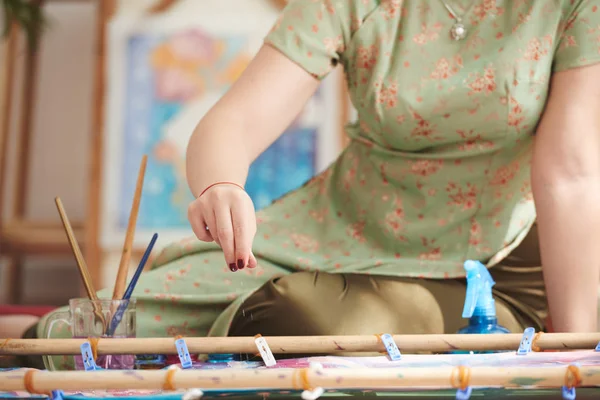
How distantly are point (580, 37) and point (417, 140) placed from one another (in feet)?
0.78

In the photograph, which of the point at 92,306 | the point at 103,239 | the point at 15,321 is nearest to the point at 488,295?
the point at 92,306

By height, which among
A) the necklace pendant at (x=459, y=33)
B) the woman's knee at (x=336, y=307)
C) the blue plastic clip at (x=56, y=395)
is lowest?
the blue plastic clip at (x=56, y=395)

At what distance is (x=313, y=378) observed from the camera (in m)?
0.56

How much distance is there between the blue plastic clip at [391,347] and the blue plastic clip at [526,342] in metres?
0.11

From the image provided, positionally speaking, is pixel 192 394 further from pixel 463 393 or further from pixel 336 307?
pixel 336 307

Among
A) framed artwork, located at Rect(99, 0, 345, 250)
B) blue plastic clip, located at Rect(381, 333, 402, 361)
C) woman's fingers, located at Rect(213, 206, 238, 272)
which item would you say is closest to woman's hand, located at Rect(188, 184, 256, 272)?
woman's fingers, located at Rect(213, 206, 238, 272)

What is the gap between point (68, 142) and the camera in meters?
3.51

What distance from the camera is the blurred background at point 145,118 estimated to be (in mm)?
3160

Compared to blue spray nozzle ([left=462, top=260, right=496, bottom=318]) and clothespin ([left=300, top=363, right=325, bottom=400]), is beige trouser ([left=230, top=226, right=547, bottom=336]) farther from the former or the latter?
clothespin ([left=300, top=363, right=325, bottom=400])

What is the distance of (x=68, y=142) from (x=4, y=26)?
55 cm

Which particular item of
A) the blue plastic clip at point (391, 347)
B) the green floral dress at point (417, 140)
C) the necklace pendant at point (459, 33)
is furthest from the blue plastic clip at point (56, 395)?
the necklace pendant at point (459, 33)

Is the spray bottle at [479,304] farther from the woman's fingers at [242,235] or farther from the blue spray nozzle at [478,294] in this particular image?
the woman's fingers at [242,235]

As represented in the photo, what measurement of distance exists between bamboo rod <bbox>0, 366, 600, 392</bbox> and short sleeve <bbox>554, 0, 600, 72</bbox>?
53 centimetres

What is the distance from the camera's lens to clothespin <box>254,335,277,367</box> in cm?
72
